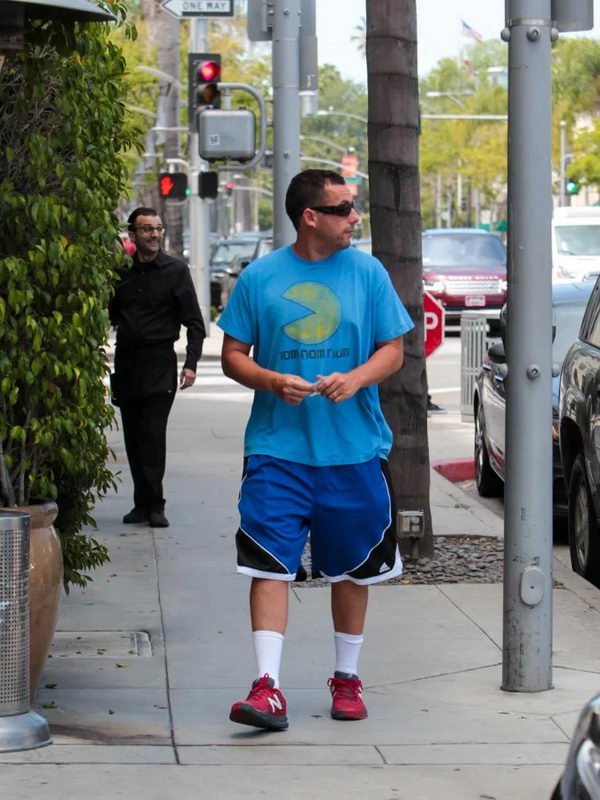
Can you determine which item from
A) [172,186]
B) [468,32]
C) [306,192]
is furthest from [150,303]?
[468,32]

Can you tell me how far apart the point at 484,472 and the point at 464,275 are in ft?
59.9

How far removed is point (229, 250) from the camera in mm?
45375

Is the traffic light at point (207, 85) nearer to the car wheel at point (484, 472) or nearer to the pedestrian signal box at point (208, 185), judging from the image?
the car wheel at point (484, 472)

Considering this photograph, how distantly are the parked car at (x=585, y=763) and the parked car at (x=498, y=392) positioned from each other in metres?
7.39

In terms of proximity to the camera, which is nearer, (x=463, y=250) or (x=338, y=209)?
(x=338, y=209)

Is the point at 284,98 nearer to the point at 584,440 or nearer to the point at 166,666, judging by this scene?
the point at 584,440

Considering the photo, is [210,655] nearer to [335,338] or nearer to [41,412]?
[41,412]

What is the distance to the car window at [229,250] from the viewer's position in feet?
143

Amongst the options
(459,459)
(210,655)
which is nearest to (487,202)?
(459,459)

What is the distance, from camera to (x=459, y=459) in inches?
591

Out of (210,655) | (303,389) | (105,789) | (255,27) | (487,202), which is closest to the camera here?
(105,789)

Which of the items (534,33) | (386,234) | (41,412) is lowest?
(41,412)

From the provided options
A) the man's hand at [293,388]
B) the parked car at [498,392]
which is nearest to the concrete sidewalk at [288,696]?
the man's hand at [293,388]

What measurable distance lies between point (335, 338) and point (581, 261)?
22452 mm
